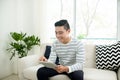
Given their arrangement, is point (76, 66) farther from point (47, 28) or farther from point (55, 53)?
point (47, 28)

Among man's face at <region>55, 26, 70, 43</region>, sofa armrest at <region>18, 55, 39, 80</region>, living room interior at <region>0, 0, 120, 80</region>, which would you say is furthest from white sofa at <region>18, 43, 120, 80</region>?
living room interior at <region>0, 0, 120, 80</region>

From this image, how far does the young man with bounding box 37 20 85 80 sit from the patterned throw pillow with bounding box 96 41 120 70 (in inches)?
20.4

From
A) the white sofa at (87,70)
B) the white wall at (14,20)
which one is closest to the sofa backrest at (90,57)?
the white sofa at (87,70)

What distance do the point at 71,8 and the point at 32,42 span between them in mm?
1162

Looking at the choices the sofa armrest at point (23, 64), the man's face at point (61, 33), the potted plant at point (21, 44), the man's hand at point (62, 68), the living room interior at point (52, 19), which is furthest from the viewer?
the living room interior at point (52, 19)

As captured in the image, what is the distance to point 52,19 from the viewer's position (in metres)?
4.11

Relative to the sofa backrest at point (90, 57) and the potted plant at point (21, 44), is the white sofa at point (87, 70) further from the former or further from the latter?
the potted plant at point (21, 44)

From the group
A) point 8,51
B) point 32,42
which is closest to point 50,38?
point 32,42

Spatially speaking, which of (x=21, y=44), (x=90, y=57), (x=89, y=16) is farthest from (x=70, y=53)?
(x=89, y=16)

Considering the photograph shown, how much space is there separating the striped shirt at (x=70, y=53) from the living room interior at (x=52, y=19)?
5.40 feet

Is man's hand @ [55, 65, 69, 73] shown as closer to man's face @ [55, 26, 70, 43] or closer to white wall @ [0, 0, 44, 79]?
man's face @ [55, 26, 70, 43]

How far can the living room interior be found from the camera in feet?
12.1

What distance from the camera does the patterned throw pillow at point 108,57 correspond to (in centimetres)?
247

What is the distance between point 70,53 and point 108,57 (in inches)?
24.6
